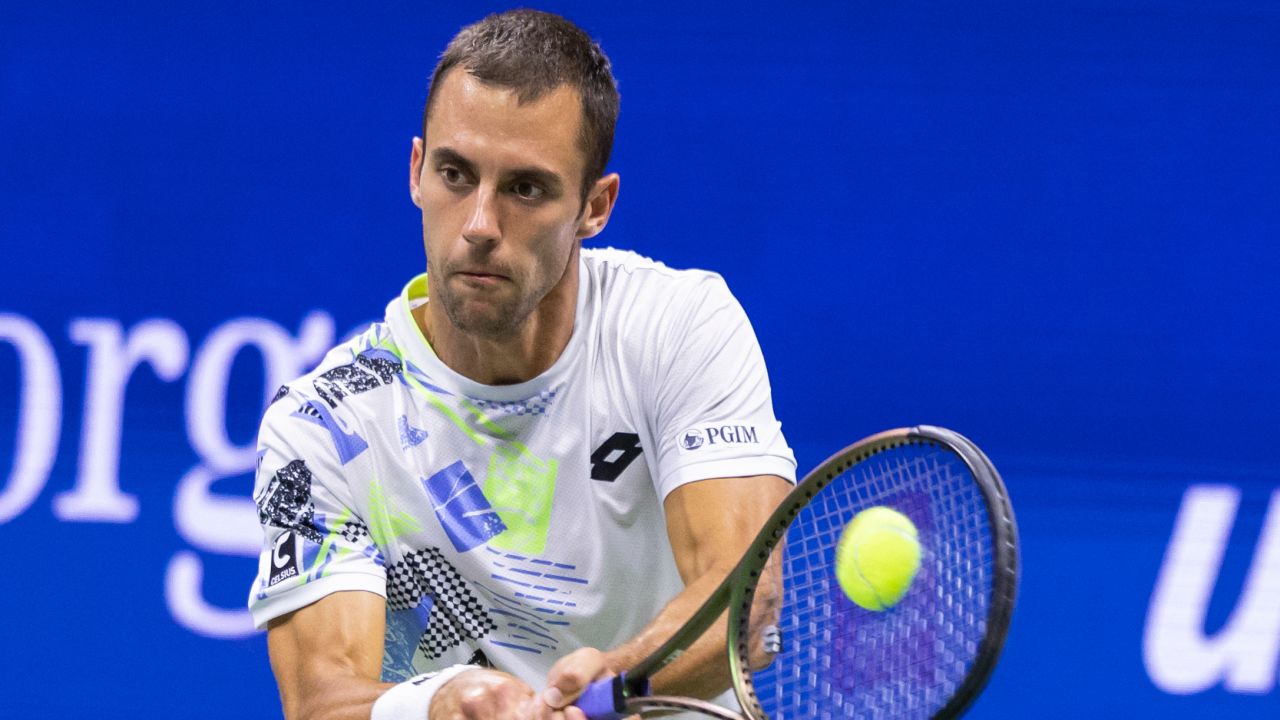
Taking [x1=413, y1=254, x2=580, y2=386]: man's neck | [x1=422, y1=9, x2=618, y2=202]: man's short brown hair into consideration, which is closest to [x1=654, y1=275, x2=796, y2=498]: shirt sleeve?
[x1=413, y1=254, x2=580, y2=386]: man's neck

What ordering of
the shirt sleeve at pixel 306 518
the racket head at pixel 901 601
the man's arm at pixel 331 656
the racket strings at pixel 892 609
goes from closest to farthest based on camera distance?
the racket head at pixel 901 601, the racket strings at pixel 892 609, the man's arm at pixel 331 656, the shirt sleeve at pixel 306 518

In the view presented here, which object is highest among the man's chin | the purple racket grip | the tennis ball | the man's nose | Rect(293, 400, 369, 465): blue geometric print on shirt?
the man's nose

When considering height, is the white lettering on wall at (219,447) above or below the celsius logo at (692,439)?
above

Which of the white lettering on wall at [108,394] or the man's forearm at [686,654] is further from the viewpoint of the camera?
the white lettering on wall at [108,394]

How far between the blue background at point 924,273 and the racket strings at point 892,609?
4.96 feet

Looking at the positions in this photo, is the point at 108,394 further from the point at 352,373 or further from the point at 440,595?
the point at 440,595

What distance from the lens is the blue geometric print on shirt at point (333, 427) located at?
2.53 meters

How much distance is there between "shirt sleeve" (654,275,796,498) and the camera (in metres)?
2.45

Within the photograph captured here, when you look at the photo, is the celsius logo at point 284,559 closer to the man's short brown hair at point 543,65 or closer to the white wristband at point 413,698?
the white wristband at point 413,698

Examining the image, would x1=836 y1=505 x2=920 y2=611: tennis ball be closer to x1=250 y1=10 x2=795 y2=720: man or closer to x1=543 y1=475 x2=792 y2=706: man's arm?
x1=543 y1=475 x2=792 y2=706: man's arm

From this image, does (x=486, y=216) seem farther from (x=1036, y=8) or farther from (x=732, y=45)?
(x=1036, y=8)

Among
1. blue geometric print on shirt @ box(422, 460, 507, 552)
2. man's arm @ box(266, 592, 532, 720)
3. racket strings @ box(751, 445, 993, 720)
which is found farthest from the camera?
blue geometric print on shirt @ box(422, 460, 507, 552)

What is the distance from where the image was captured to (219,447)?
3.78 m

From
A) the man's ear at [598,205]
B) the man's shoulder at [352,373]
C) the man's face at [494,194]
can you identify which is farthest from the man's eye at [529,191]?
the man's shoulder at [352,373]
